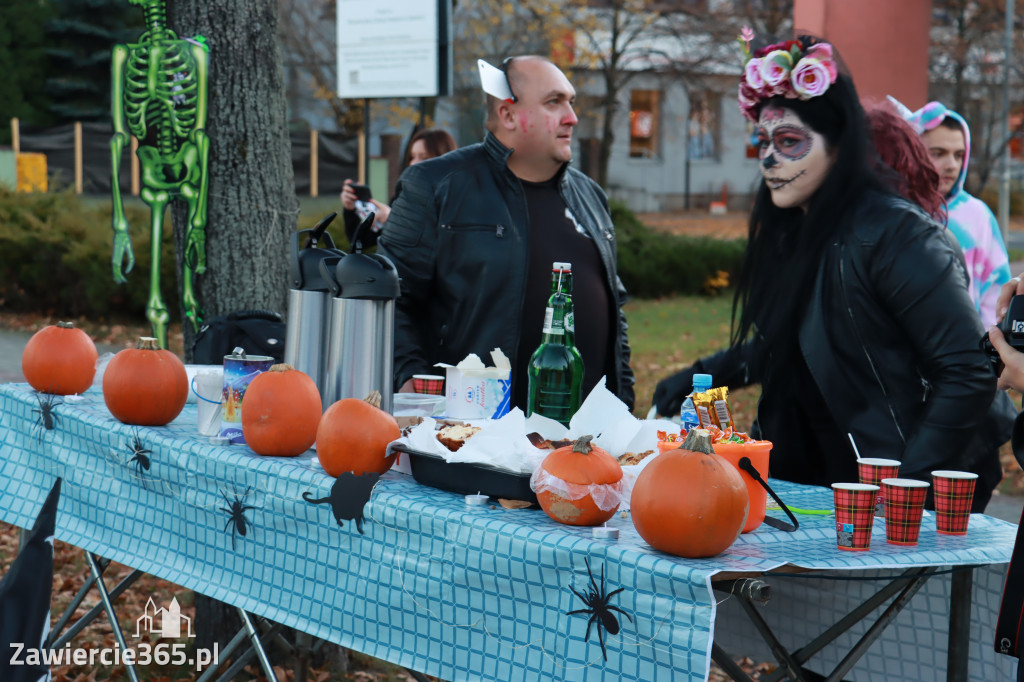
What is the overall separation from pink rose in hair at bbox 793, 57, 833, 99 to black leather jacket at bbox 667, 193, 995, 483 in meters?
0.32

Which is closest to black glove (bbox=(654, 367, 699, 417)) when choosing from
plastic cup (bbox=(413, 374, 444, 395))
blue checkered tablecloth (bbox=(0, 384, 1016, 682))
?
blue checkered tablecloth (bbox=(0, 384, 1016, 682))

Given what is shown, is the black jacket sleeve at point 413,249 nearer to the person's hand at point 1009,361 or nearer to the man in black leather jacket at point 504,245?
the man in black leather jacket at point 504,245

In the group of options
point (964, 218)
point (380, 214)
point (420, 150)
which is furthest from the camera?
point (380, 214)

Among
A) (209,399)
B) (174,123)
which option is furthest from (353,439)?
(174,123)

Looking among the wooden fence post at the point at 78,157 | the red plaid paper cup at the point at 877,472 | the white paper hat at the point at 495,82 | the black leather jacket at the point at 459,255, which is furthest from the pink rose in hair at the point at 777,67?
the wooden fence post at the point at 78,157

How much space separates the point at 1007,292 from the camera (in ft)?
7.23

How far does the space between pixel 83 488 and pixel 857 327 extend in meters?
2.15

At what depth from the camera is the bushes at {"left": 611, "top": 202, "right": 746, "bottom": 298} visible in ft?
57.4

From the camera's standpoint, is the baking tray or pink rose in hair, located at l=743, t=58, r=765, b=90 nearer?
the baking tray

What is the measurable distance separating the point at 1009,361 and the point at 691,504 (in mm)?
657

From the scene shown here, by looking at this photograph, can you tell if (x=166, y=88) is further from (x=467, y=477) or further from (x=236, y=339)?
(x=467, y=477)

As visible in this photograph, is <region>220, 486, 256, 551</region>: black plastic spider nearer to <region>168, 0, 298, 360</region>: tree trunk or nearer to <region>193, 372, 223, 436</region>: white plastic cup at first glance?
<region>193, 372, 223, 436</region>: white plastic cup

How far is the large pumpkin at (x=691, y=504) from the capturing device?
1873 mm

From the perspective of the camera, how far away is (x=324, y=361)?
2.84 meters
